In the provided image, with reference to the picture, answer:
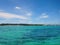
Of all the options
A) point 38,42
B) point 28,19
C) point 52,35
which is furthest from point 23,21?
point 52,35

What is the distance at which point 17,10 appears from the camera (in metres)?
2.81

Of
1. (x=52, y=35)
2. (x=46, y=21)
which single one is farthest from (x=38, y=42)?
(x=46, y=21)

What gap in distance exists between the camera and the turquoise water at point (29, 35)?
9.71 feet

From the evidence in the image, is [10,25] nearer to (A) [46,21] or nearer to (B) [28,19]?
(B) [28,19]

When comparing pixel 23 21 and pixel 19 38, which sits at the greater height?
pixel 23 21

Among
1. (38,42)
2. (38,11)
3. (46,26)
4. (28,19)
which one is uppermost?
(38,11)

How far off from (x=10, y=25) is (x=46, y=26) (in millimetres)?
916

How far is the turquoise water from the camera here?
116 inches

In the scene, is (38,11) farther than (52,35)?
No

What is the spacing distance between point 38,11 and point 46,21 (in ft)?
1.07

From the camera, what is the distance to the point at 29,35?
308 centimetres

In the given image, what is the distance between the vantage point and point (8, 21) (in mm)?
2764

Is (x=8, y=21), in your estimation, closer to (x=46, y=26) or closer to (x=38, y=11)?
(x=38, y=11)

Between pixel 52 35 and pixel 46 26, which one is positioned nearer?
pixel 46 26
